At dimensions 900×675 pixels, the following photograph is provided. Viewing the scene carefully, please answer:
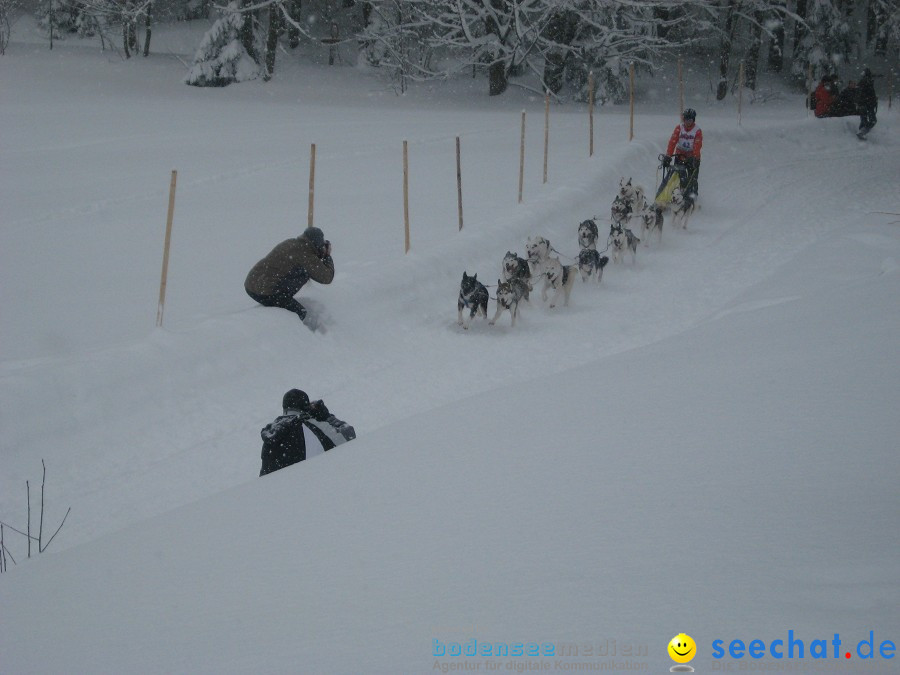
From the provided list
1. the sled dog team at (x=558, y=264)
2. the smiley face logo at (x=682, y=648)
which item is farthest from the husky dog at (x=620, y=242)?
the smiley face logo at (x=682, y=648)

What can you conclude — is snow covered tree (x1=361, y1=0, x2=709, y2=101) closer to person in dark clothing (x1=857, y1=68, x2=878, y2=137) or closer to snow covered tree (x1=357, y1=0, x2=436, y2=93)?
snow covered tree (x1=357, y1=0, x2=436, y2=93)

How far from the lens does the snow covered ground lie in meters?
2.54

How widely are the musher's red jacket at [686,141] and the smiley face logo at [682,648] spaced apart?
12.6m

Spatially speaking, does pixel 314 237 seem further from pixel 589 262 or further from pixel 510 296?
pixel 589 262

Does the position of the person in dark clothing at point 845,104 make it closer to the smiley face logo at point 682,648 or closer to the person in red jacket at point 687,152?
the person in red jacket at point 687,152

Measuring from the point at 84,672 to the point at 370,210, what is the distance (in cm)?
1123

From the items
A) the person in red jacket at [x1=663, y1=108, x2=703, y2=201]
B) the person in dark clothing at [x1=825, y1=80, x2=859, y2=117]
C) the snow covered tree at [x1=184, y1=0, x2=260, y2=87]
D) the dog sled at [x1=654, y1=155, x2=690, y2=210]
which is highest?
the snow covered tree at [x1=184, y1=0, x2=260, y2=87]

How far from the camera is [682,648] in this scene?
6.97ft

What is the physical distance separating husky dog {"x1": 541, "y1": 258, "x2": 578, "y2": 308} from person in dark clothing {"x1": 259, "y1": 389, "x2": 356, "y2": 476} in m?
5.54

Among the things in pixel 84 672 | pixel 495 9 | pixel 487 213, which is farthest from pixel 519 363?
pixel 495 9

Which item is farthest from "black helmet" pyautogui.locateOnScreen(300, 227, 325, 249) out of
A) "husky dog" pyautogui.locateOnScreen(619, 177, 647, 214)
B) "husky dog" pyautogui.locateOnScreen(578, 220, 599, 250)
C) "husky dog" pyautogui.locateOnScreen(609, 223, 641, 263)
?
"husky dog" pyautogui.locateOnScreen(619, 177, 647, 214)

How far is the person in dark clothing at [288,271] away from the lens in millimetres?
8367

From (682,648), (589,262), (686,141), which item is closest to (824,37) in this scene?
(686,141)

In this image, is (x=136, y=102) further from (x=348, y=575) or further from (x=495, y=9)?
(x=348, y=575)
